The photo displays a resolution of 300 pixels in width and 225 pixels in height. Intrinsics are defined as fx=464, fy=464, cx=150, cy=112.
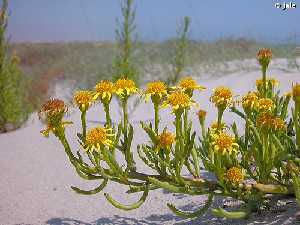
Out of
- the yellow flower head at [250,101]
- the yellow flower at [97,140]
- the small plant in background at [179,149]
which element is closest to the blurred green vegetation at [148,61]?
the yellow flower head at [250,101]

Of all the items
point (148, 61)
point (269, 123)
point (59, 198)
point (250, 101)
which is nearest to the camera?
point (269, 123)

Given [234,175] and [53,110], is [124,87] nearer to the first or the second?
[53,110]

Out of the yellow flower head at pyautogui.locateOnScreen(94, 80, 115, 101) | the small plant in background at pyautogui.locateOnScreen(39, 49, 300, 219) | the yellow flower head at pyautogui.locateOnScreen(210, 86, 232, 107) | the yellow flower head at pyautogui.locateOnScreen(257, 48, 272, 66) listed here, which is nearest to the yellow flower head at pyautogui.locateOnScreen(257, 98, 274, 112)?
the small plant in background at pyautogui.locateOnScreen(39, 49, 300, 219)

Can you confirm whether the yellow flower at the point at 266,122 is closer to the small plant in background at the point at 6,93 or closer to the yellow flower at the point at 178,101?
the yellow flower at the point at 178,101

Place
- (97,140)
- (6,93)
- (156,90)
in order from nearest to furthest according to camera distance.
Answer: (97,140)
(156,90)
(6,93)

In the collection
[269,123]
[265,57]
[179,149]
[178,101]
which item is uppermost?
[265,57]

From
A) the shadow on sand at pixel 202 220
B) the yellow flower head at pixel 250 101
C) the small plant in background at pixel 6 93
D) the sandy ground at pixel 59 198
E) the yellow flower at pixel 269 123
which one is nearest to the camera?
the yellow flower at pixel 269 123

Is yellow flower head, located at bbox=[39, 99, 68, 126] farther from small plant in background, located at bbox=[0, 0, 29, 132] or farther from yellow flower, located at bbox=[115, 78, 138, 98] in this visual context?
small plant in background, located at bbox=[0, 0, 29, 132]

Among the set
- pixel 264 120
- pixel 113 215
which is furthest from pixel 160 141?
pixel 113 215

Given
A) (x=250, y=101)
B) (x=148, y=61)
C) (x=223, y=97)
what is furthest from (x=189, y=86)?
(x=148, y=61)
